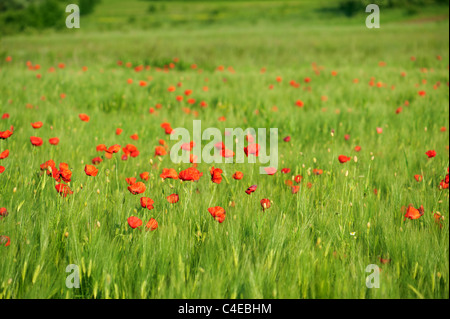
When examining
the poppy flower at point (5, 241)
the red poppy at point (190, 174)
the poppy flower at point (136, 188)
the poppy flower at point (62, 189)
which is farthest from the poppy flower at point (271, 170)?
the poppy flower at point (5, 241)

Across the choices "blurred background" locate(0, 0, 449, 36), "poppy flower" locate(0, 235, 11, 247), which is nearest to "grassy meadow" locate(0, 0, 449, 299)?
"poppy flower" locate(0, 235, 11, 247)

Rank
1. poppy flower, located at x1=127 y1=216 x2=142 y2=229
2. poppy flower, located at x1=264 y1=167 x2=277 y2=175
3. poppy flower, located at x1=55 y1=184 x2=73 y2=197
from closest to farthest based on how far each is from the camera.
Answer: poppy flower, located at x1=127 y1=216 x2=142 y2=229 < poppy flower, located at x1=55 y1=184 x2=73 y2=197 < poppy flower, located at x1=264 y1=167 x2=277 y2=175

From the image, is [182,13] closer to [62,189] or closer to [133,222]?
[62,189]

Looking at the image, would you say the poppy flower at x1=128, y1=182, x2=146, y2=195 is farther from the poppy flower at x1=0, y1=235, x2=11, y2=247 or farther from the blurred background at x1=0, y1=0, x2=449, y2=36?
the blurred background at x1=0, y1=0, x2=449, y2=36

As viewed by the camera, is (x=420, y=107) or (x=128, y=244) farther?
(x=420, y=107)

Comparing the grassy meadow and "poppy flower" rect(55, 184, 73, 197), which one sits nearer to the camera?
the grassy meadow

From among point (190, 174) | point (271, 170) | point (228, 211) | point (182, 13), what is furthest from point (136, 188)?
point (182, 13)

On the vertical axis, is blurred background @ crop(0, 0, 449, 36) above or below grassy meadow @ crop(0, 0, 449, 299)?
above

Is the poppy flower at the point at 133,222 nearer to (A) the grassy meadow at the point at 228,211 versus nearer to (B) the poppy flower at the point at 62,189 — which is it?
(A) the grassy meadow at the point at 228,211

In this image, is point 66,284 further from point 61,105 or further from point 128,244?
point 61,105

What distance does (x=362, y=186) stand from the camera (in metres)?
1.84

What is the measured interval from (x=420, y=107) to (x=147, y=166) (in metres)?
3.46
